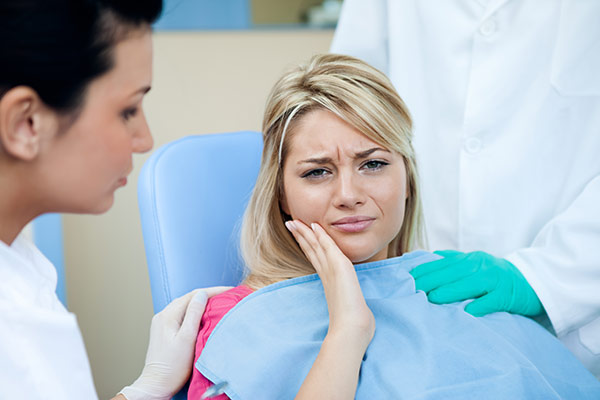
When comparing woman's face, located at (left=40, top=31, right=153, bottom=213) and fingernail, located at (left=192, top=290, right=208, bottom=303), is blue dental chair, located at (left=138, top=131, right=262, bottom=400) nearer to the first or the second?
fingernail, located at (left=192, top=290, right=208, bottom=303)

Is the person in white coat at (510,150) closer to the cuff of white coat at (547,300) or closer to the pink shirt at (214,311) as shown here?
the cuff of white coat at (547,300)

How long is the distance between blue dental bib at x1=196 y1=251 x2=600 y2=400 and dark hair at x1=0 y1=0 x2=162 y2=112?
513mm

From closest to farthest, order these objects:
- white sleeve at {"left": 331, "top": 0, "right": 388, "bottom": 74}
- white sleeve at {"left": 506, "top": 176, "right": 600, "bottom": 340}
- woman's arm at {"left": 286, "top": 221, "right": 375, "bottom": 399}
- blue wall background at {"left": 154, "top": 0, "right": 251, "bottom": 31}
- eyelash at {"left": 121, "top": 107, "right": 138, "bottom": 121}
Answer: eyelash at {"left": 121, "top": 107, "right": 138, "bottom": 121} < woman's arm at {"left": 286, "top": 221, "right": 375, "bottom": 399} < white sleeve at {"left": 506, "top": 176, "right": 600, "bottom": 340} < white sleeve at {"left": 331, "top": 0, "right": 388, "bottom": 74} < blue wall background at {"left": 154, "top": 0, "right": 251, "bottom": 31}

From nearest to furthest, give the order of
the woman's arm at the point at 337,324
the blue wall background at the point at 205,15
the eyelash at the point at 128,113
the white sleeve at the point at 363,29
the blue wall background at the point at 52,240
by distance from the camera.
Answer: the eyelash at the point at 128,113
the woman's arm at the point at 337,324
the white sleeve at the point at 363,29
the blue wall background at the point at 52,240
the blue wall background at the point at 205,15

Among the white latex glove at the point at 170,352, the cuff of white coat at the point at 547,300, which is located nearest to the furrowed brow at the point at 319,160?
the white latex glove at the point at 170,352

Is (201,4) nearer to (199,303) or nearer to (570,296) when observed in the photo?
(199,303)

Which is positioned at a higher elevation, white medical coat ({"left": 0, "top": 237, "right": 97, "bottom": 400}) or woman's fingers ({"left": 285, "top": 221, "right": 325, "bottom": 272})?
white medical coat ({"left": 0, "top": 237, "right": 97, "bottom": 400})

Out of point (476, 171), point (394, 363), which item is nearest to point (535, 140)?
point (476, 171)

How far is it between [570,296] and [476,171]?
0.32 metres

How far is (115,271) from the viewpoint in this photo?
1.98m

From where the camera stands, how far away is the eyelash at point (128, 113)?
0.69 metres

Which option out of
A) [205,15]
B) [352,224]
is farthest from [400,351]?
[205,15]

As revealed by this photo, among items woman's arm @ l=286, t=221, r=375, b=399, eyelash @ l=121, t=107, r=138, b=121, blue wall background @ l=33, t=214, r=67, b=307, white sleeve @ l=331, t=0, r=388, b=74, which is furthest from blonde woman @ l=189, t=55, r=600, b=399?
blue wall background @ l=33, t=214, r=67, b=307

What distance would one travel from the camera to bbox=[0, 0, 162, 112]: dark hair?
1.89 feet
